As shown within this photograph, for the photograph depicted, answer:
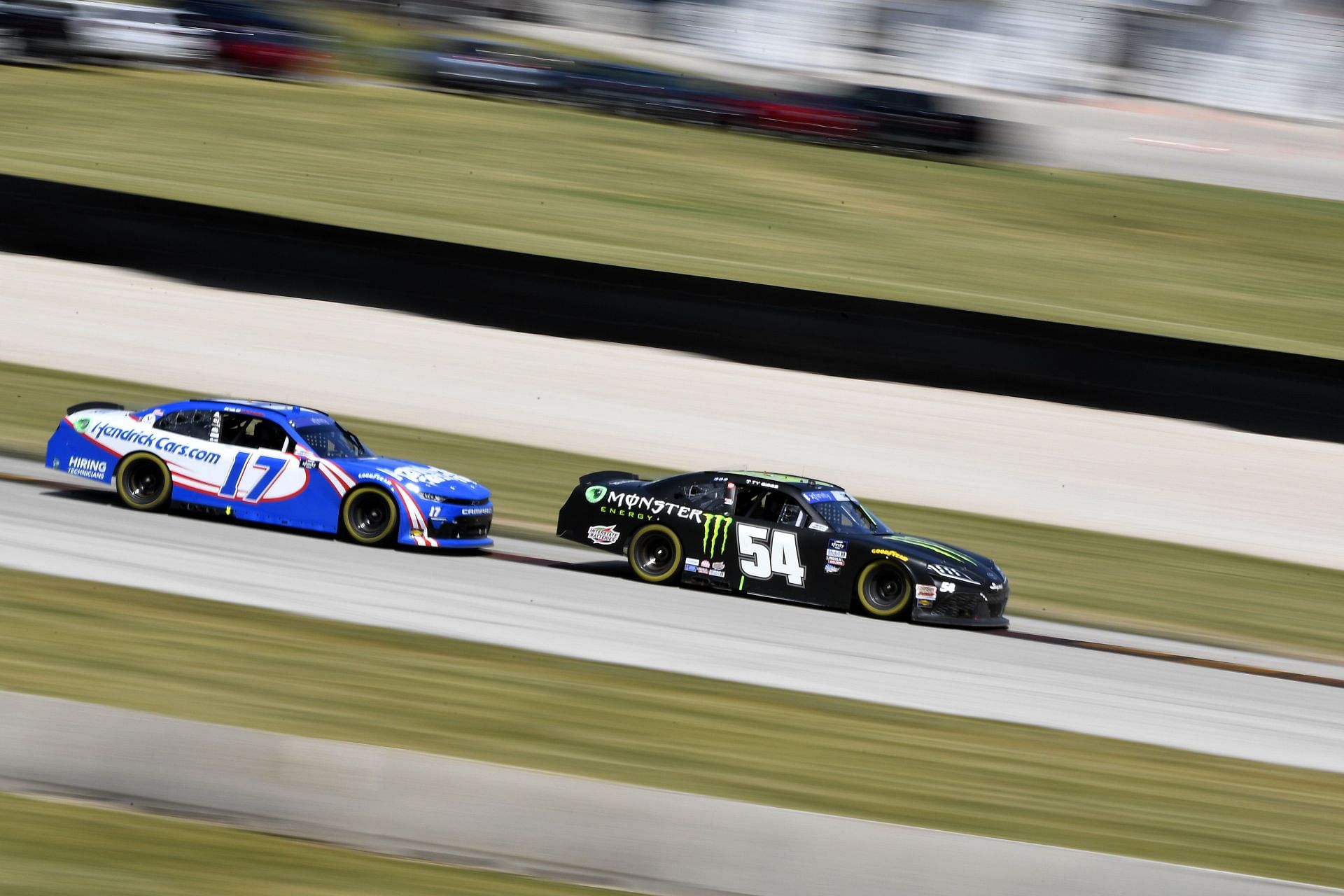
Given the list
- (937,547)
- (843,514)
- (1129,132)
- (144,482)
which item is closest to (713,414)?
(843,514)

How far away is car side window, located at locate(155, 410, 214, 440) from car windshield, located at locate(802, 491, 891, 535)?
195 inches

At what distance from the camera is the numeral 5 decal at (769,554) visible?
1192cm

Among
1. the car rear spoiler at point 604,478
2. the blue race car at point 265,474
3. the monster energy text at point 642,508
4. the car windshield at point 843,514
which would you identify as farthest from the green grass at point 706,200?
the blue race car at point 265,474

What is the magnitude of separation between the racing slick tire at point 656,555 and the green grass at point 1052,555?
1.79 metres

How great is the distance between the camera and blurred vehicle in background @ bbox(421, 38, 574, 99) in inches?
1270

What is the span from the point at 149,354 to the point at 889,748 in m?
13.1

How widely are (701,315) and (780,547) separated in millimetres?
7029

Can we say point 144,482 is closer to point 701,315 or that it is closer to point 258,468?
point 258,468

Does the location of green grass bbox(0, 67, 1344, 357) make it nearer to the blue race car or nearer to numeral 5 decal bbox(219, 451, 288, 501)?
the blue race car

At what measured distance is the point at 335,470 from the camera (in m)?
Answer: 12.0

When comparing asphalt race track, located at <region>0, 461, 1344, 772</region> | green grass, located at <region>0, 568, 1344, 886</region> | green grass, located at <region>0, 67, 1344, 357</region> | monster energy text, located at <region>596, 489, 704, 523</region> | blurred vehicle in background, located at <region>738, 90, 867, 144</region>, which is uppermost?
blurred vehicle in background, located at <region>738, 90, 867, 144</region>

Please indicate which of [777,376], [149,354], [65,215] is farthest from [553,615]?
[65,215]

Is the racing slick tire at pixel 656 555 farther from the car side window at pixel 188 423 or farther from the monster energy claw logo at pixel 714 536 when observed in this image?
the car side window at pixel 188 423

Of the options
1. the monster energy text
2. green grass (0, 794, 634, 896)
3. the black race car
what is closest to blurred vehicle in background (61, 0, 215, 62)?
the black race car
